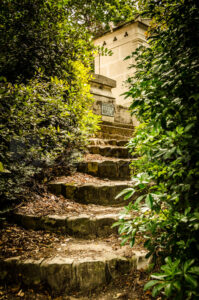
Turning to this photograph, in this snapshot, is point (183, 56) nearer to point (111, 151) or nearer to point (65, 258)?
point (65, 258)

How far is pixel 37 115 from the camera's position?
2.86 m

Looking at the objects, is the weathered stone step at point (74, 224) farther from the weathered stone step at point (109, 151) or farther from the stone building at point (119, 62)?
the stone building at point (119, 62)

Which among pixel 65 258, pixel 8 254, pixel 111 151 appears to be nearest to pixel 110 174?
pixel 111 151

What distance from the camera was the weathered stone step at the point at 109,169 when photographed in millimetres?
3664

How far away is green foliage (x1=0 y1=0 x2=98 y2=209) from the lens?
252cm

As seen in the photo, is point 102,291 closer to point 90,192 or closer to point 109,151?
point 90,192

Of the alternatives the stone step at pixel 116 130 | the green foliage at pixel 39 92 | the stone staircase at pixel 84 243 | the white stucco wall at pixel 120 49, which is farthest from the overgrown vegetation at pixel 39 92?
the white stucco wall at pixel 120 49

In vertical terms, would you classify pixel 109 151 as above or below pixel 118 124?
below

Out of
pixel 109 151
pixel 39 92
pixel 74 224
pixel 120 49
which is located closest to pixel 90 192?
pixel 74 224

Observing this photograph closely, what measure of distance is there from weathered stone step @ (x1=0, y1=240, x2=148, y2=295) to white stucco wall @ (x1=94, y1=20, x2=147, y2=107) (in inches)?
273

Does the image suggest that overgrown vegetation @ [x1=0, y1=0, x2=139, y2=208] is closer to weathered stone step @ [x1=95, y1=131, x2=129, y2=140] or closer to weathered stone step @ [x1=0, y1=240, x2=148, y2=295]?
weathered stone step @ [x1=0, y1=240, x2=148, y2=295]

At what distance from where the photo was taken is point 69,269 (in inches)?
70.0

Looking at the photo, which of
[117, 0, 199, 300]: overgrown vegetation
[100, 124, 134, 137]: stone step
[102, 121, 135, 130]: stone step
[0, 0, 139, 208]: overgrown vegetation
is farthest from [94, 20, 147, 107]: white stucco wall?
[117, 0, 199, 300]: overgrown vegetation

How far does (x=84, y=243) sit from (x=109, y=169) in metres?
1.67
